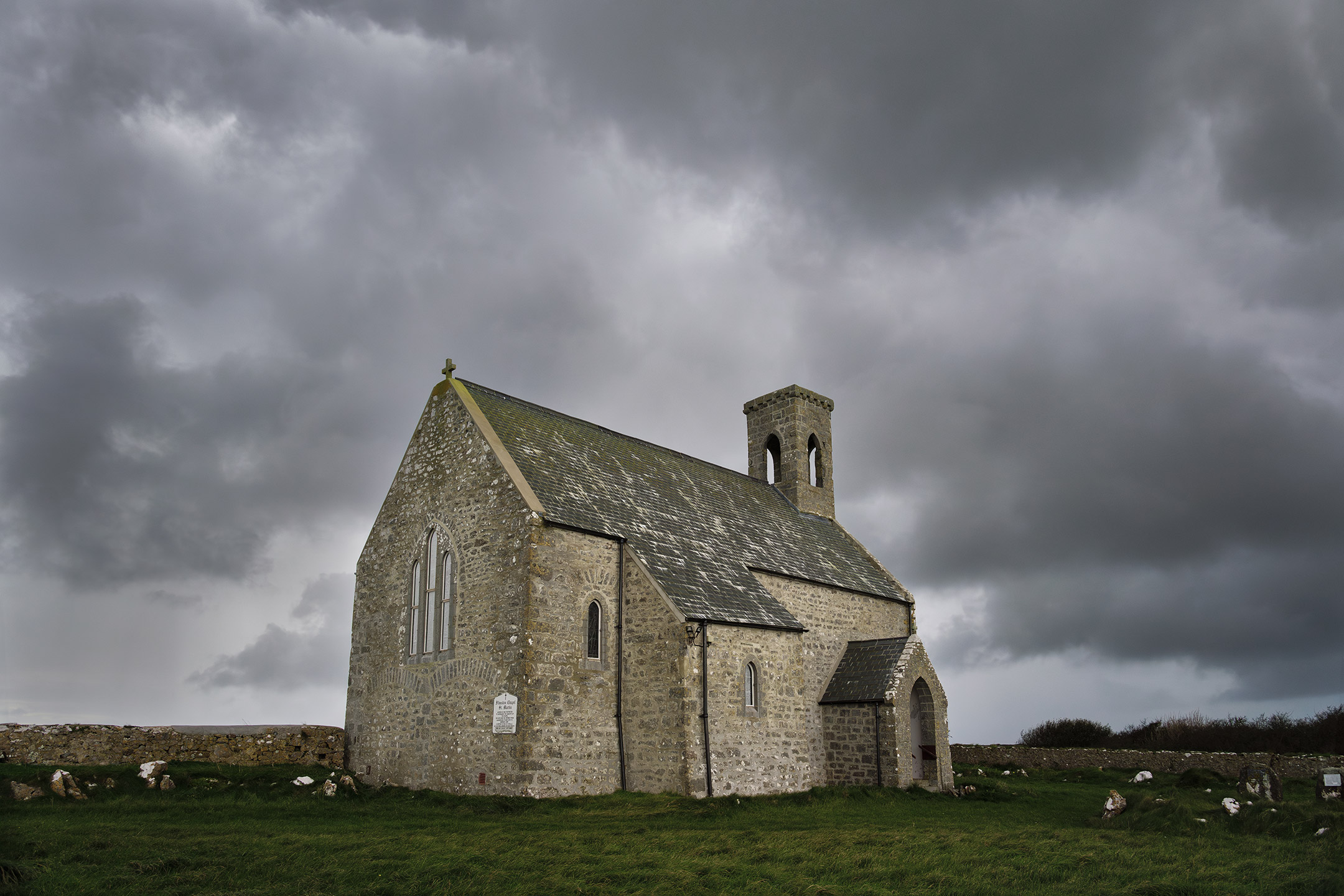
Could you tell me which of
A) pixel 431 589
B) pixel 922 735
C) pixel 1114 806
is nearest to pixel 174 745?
pixel 431 589

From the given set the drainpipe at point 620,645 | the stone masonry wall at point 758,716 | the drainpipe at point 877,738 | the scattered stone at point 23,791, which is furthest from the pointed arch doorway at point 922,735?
the scattered stone at point 23,791

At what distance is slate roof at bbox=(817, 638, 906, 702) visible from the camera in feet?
78.0

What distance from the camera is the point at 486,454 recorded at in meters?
20.9

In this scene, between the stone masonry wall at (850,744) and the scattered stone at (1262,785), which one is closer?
the scattered stone at (1262,785)

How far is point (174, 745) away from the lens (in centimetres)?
1997

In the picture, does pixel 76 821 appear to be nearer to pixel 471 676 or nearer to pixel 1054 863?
pixel 471 676

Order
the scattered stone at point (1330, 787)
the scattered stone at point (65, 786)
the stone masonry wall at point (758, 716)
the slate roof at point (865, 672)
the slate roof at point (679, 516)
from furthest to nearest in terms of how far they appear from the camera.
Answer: the slate roof at point (865, 672)
the slate roof at point (679, 516)
the stone masonry wall at point (758, 716)
the scattered stone at point (1330, 787)
the scattered stone at point (65, 786)

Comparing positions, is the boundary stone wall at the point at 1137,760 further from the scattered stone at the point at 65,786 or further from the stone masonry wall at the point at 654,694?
the scattered stone at the point at 65,786

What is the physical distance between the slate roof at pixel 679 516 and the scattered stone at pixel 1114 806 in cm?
775

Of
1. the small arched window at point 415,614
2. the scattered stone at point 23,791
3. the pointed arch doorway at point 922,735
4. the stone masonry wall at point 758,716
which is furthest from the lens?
the pointed arch doorway at point 922,735

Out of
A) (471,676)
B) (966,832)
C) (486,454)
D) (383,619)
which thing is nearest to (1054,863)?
(966,832)

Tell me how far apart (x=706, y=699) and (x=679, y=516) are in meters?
6.84

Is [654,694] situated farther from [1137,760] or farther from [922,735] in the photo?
[1137,760]

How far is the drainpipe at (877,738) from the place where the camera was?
22.8 meters
